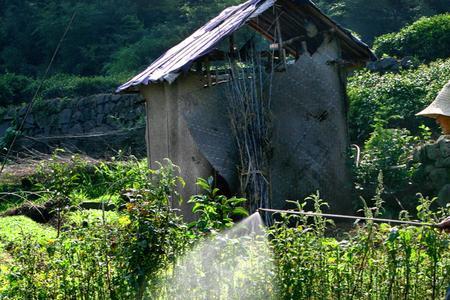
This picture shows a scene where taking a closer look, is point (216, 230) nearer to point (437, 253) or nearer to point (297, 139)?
point (437, 253)

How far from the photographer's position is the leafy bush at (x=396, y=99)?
15016 mm

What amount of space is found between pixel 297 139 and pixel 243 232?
4877 mm

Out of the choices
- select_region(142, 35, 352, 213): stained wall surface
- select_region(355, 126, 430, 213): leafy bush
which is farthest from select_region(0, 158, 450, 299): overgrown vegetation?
select_region(355, 126, 430, 213): leafy bush

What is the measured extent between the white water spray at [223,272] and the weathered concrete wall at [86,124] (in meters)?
13.3

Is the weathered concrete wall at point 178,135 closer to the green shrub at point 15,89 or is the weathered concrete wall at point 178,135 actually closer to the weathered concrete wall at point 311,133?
the weathered concrete wall at point 311,133

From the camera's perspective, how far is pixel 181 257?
6.26 metres

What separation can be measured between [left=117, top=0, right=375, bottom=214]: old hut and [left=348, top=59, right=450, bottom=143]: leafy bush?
186cm

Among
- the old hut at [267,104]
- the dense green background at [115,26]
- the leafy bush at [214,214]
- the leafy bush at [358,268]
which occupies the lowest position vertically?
the leafy bush at [358,268]

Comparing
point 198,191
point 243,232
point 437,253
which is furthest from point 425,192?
point 437,253

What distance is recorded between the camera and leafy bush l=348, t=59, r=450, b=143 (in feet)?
49.3

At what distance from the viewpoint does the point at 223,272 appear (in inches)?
243

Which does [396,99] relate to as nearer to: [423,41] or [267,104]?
[267,104]

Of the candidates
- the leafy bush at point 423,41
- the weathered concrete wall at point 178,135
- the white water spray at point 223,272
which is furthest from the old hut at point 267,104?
the leafy bush at point 423,41

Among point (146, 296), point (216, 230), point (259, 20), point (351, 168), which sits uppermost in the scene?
point (259, 20)
